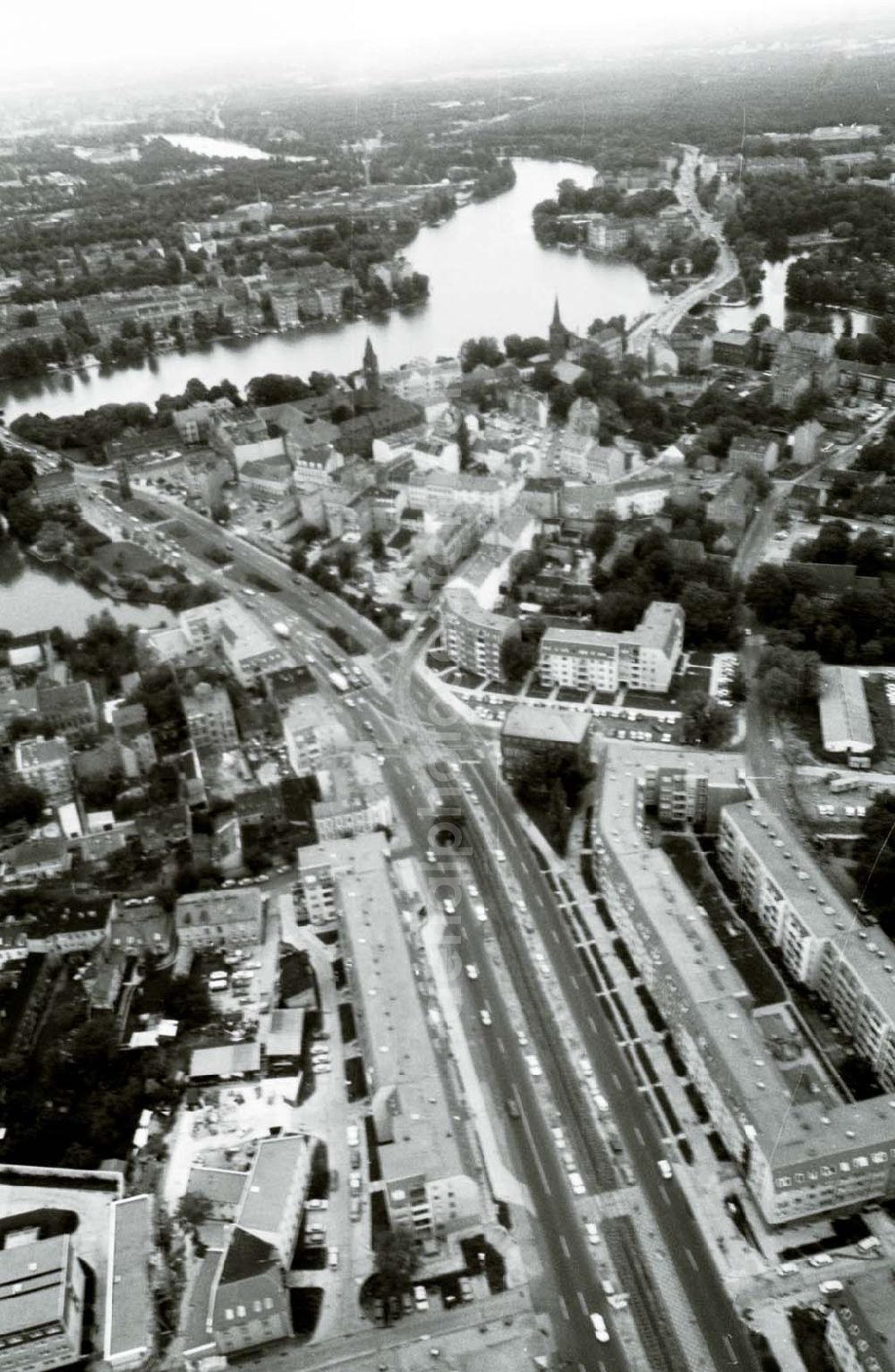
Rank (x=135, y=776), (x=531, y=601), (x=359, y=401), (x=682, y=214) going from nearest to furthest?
(x=135, y=776) < (x=531, y=601) < (x=359, y=401) < (x=682, y=214)

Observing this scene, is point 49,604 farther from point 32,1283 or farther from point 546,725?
point 32,1283

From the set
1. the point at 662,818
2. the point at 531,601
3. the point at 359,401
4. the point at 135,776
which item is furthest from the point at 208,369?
the point at 662,818

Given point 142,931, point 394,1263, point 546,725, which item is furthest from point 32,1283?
point 546,725

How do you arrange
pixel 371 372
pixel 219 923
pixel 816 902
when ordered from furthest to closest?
pixel 371 372 → pixel 219 923 → pixel 816 902

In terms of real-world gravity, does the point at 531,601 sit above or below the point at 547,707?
above

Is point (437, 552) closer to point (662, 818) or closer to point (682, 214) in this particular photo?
point (662, 818)

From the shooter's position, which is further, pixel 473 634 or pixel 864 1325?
pixel 473 634

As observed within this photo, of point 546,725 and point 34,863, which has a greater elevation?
point 546,725
